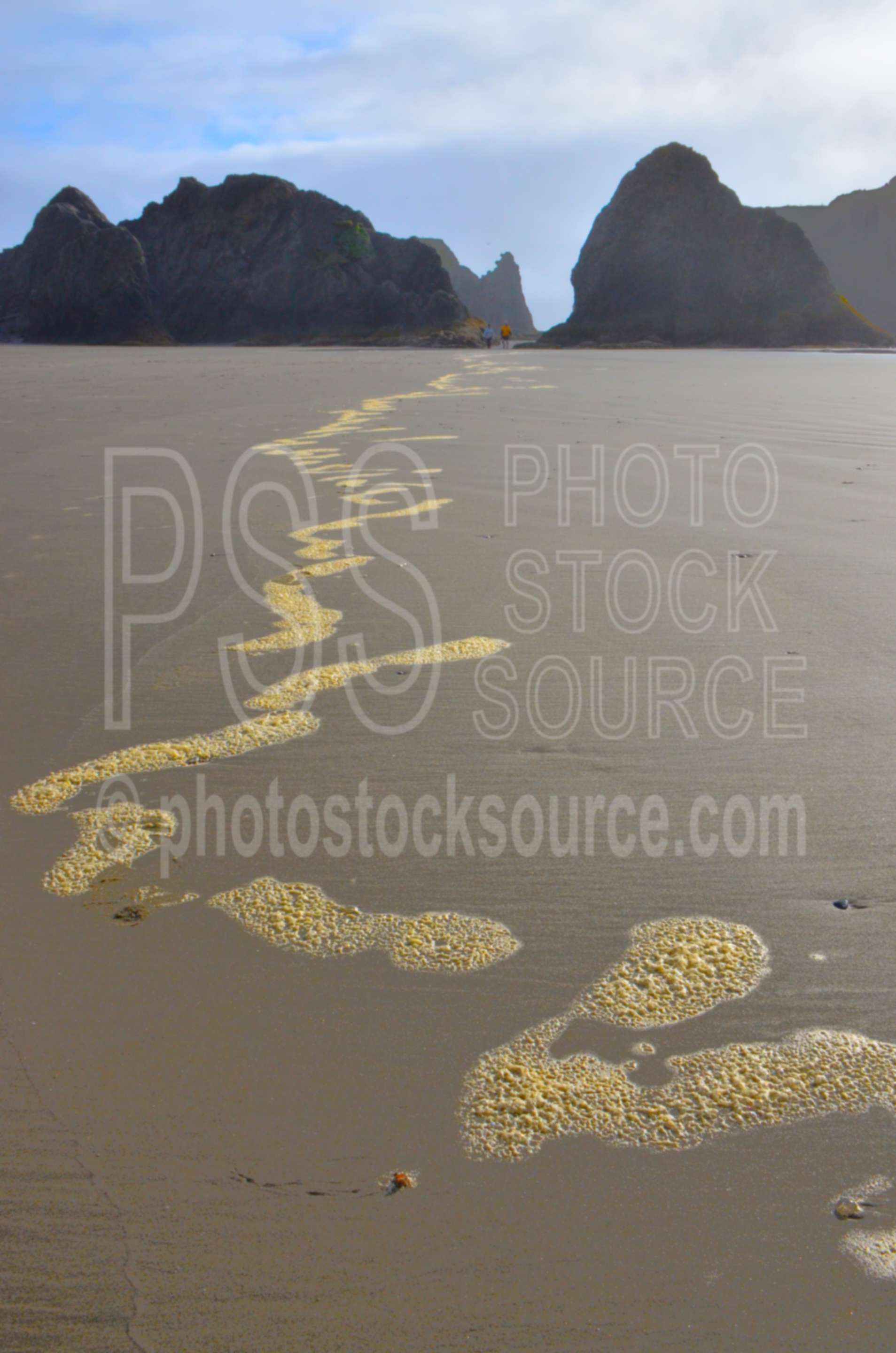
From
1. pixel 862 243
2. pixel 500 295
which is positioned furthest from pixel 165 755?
pixel 500 295

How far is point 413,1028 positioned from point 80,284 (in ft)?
165

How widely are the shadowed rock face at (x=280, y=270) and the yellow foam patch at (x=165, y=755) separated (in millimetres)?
46416

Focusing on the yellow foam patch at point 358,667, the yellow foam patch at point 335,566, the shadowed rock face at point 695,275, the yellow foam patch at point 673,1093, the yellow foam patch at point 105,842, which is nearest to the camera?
the yellow foam patch at point 673,1093

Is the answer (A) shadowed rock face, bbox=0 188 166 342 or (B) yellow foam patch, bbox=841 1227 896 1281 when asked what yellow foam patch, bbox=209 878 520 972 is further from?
(A) shadowed rock face, bbox=0 188 166 342

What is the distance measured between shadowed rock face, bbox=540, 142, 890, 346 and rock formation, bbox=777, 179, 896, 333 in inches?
1150

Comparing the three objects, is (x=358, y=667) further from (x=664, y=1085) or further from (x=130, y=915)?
(x=664, y=1085)

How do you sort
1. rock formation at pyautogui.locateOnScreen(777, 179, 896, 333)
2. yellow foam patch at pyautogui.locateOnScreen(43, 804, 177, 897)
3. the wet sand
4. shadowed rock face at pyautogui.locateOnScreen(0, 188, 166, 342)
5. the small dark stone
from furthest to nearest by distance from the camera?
1. rock formation at pyautogui.locateOnScreen(777, 179, 896, 333)
2. shadowed rock face at pyautogui.locateOnScreen(0, 188, 166, 342)
3. yellow foam patch at pyautogui.locateOnScreen(43, 804, 177, 897)
4. the small dark stone
5. the wet sand

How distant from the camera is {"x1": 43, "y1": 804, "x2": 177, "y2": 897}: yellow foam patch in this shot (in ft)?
4.67

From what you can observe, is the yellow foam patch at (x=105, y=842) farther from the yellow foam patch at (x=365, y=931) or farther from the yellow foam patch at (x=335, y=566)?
the yellow foam patch at (x=335, y=566)

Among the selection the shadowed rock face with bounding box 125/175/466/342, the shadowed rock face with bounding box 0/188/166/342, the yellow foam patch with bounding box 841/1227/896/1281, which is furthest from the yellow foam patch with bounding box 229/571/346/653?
the shadowed rock face with bounding box 125/175/466/342

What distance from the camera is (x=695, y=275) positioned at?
53.0 meters

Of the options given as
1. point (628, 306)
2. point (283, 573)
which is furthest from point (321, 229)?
point (283, 573)

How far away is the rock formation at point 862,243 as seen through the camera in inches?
3130

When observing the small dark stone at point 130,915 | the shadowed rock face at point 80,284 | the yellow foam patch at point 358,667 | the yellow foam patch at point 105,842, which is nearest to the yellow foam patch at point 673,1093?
the small dark stone at point 130,915
